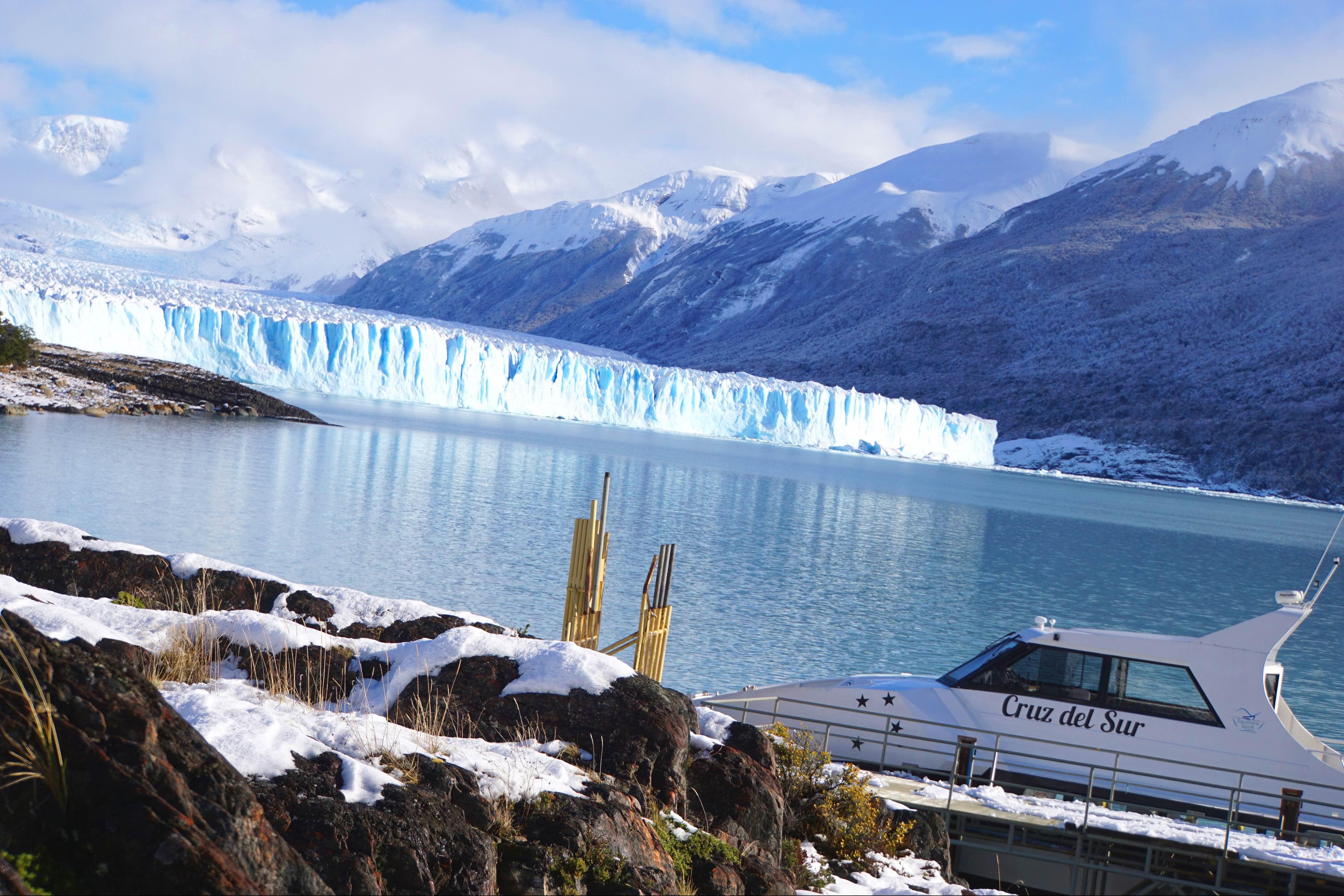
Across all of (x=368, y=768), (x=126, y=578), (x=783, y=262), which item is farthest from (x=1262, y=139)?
(x=368, y=768)

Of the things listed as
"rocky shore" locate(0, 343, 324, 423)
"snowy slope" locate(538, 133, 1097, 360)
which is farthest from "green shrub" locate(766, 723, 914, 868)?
"snowy slope" locate(538, 133, 1097, 360)

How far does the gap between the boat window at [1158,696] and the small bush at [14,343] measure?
40665 millimetres

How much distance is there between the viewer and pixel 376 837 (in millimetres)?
3812

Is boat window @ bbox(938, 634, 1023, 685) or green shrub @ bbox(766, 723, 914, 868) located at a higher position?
boat window @ bbox(938, 634, 1023, 685)

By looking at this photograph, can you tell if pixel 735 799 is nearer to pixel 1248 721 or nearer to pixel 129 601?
pixel 129 601

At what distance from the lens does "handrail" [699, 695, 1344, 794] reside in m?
8.55

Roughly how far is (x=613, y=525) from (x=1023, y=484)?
5026cm

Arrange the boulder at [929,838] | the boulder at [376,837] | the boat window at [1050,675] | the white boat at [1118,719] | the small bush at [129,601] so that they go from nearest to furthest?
1. the boulder at [376,837]
2. the boulder at [929,838]
3. the small bush at [129,601]
4. the white boat at [1118,719]
5. the boat window at [1050,675]

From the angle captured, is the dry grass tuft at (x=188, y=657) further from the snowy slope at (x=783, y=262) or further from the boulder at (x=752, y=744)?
the snowy slope at (x=783, y=262)

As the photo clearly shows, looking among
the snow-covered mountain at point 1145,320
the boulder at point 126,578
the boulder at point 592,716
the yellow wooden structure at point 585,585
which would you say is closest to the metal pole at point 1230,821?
the boulder at point 592,716

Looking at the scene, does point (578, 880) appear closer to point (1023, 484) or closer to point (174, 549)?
point (174, 549)

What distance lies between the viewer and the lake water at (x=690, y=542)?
1817 centimetres

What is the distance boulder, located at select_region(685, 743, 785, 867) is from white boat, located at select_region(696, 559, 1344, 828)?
336 centimetres

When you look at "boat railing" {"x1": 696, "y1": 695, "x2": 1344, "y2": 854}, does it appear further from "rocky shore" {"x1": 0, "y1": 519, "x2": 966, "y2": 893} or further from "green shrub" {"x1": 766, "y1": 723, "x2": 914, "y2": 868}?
"rocky shore" {"x1": 0, "y1": 519, "x2": 966, "y2": 893}
